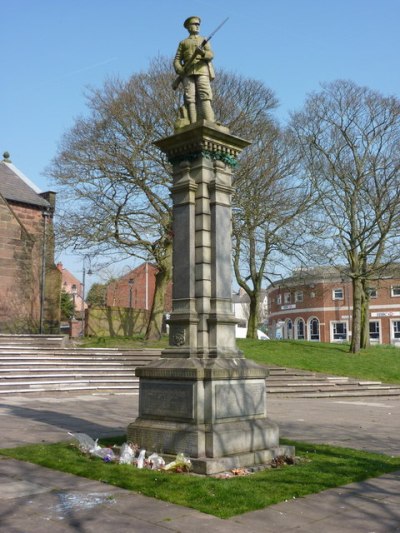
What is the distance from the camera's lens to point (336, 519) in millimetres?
4992

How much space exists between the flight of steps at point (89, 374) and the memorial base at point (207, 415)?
9.82 meters

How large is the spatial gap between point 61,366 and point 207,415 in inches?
514

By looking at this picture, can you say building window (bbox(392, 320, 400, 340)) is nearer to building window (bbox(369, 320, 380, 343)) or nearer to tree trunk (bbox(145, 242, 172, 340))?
building window (bbox(369, 320, 380, 343))

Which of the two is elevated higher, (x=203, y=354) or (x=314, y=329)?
(x=314, y=329)

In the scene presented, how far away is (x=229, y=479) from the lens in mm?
6348

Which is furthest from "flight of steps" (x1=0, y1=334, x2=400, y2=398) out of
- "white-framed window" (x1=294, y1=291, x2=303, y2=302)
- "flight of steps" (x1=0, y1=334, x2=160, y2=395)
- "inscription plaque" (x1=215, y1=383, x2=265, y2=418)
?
"white-framed window" (x1=294, y1=291, x2=303, y2=302)

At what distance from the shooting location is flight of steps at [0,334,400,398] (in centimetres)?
1733

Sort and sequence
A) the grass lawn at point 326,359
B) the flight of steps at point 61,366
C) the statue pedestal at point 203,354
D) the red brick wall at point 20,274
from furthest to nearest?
1. the red brick wall at point 20,274
2. the grass lawn at point 326,359
3. the flight of steps at point 61,366
4. the statue pedestal at point 203,354

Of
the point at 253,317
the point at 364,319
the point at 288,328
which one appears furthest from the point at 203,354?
the point at 288,328

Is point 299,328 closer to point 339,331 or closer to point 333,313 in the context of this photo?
point 333,313

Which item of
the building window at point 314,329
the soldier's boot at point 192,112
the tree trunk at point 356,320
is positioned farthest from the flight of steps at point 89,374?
the building window at point 314,329

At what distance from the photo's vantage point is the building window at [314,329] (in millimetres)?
64688

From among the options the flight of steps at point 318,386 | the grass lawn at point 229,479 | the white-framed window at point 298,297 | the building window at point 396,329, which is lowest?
the flight of steps at point 318,386

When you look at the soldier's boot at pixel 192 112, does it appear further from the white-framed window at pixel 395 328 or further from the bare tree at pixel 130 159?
the white-framed window at pixel 395 328
